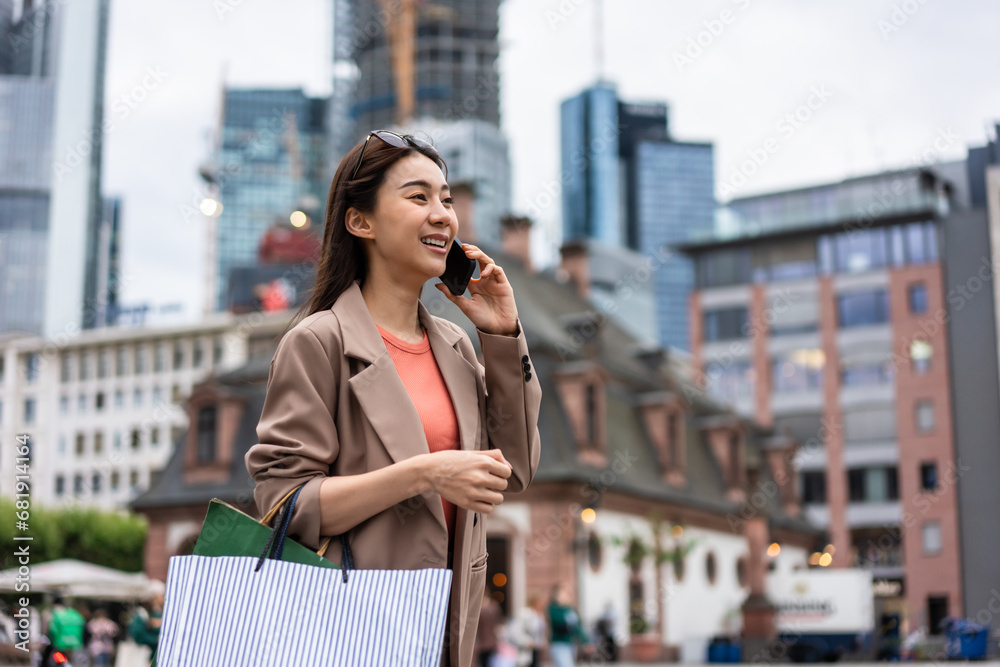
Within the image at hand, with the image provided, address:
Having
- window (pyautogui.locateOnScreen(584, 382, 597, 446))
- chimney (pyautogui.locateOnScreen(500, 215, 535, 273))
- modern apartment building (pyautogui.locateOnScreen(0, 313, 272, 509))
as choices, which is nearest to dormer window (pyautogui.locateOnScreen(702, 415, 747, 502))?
chimney (pyautogui.locateOnScreen(500, 215, 535, 273))

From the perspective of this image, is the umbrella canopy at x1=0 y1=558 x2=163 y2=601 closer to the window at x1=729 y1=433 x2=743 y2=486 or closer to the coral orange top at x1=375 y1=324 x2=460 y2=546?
the window at x1=729 y1=433 x2=743 y2=486

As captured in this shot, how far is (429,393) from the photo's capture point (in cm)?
258

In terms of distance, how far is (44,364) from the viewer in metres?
92.2

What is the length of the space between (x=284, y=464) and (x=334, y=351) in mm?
276

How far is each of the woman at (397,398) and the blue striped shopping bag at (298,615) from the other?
0.15 m

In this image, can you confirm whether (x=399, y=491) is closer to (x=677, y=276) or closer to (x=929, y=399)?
(x=929, y=399)

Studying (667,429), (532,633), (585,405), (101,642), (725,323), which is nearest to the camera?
(532,633)

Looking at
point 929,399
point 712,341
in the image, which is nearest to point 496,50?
point 712,341

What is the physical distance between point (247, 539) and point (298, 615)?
17 centimetres

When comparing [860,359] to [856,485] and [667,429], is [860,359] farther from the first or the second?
[667,429]

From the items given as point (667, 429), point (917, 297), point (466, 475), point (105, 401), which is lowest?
point (466, 475)

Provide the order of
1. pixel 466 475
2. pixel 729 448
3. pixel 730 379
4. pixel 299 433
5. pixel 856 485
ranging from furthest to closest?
pixel 730 379 → pixel 856 485 → pixel 729 448 → pixel 299 433 → pixel 466 475

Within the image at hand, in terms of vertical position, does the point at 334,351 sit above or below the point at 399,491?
above

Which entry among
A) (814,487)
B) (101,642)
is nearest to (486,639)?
(101,642)
